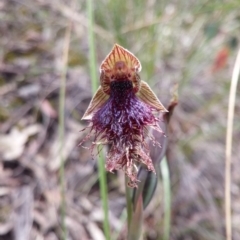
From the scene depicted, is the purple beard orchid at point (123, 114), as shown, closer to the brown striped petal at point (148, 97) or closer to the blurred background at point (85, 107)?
the brown striped petal at point (148, 97)

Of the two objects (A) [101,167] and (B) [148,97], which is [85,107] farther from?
(B) [148,97]

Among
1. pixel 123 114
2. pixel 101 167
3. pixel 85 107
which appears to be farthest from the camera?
pixel 85 107

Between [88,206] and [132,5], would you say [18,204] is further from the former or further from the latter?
Result: [132,5]

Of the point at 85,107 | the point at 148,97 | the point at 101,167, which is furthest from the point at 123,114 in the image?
the point at 85,107

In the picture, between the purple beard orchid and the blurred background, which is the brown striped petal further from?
the blurred background

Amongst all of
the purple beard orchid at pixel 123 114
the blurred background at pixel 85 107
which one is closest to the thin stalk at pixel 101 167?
the purple beard orchid at pixel 123 114
